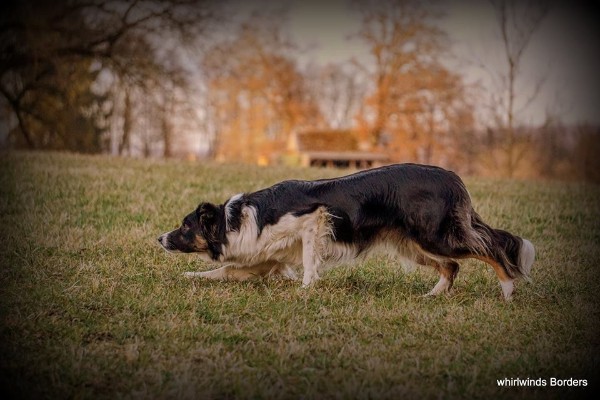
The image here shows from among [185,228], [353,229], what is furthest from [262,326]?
[185,228]

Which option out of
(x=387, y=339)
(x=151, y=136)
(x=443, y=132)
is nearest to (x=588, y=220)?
(x=387, y=339)

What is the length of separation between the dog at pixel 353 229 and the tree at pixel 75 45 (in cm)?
1733

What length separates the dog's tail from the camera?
19.9 feet

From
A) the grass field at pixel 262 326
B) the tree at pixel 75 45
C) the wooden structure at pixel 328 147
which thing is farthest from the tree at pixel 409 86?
the grass field at pixel 262 326

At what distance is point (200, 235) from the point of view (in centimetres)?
673

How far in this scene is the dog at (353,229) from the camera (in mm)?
6094

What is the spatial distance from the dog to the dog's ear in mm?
12

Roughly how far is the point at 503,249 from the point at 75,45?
21.8m

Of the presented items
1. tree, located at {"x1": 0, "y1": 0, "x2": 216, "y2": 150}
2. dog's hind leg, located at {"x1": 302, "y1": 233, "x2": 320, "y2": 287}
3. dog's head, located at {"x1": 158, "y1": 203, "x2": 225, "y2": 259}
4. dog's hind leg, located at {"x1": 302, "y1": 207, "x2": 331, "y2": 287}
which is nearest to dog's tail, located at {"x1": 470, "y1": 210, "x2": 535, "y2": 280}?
dog's hind leg, located at {"x1": 302, "y1": 207, "x2": 331, "y2": 287}

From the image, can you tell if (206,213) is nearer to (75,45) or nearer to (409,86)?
(75,45)

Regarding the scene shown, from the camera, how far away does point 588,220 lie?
11.3m

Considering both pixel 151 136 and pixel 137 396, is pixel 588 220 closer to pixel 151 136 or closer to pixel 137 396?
pixel 137 396

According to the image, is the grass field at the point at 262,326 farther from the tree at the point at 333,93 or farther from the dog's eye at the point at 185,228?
the tree at the point at 333,93

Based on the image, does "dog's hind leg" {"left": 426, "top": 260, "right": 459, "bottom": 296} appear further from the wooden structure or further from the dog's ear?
the wooden structure
